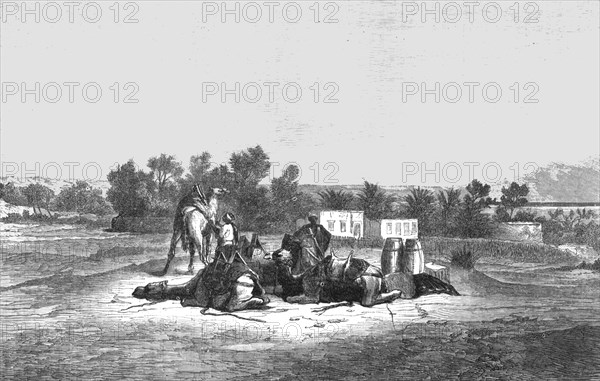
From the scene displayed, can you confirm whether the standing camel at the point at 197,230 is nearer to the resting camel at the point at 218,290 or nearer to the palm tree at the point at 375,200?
the resting camel at the point at 218,290

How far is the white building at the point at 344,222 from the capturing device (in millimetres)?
8258

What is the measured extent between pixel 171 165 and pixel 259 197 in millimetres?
1069

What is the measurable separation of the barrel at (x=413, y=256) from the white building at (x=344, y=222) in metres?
0.54

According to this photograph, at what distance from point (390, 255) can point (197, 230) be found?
2176mm

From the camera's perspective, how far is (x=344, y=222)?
8.27 m

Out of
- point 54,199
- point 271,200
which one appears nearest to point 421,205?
point 271,200

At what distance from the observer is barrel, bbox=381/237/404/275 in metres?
8.24

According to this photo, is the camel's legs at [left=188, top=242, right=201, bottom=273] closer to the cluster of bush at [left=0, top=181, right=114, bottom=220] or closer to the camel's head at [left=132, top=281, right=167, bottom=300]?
the camel's head at [left=132, top=281, right=167, bottom=300]

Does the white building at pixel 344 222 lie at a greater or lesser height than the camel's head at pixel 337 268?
greater

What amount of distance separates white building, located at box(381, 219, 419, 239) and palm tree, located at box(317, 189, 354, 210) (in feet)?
1.47

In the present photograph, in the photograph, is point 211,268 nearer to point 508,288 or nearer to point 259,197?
point 259,197

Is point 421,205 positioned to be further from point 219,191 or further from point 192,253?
point 192,253

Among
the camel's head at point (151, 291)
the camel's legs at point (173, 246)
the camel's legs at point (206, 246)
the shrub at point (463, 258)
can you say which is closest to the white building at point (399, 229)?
the shrub at point (463, 258)

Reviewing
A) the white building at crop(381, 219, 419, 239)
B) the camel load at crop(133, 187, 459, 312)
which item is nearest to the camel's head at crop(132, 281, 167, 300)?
the camel load at crop(133, 187, 459, 312)
